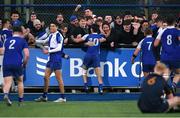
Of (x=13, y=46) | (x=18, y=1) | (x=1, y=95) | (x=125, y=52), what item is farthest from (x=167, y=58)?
(x=18, y=1)

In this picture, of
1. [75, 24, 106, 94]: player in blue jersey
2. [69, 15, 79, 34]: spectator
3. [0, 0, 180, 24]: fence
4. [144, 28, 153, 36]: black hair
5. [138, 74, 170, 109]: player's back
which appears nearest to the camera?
[138, 74, 170, 109]: player's back

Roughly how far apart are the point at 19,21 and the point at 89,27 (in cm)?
215

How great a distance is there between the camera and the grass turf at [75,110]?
1371cm

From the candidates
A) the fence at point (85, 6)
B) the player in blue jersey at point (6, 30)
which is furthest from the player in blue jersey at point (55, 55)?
the fence at point (85, 6)

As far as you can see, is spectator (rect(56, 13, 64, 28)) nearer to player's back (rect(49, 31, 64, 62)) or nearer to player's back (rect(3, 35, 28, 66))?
player's back (rect(49, 31, 64, 62))

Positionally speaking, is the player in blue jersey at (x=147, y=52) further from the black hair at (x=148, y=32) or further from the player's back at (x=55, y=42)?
the player's back at (x=55, y=42)

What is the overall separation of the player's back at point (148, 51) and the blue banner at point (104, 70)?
33.4 inches

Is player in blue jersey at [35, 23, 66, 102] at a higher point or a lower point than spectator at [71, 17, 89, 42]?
lower

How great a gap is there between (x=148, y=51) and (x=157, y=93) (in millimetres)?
5845

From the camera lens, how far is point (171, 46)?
16500 millimetres

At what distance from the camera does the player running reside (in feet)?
40.5

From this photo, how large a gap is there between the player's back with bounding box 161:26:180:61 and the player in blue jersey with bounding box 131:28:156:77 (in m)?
1.38

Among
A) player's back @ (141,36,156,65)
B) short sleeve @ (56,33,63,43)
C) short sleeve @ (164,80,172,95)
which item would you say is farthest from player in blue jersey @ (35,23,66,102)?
short sleeve @ (164,80,172,95)

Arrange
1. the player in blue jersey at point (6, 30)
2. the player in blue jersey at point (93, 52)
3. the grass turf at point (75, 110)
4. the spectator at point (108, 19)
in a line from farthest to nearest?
the spectator at point (108, 19), the player in blue jersey at point (93, 52), the player in blue jersey at point (6, 30), the grass turf at point (75, 110)
